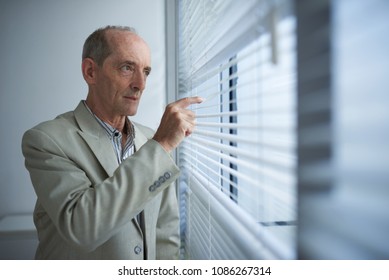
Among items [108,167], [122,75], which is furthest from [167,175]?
[122,75]

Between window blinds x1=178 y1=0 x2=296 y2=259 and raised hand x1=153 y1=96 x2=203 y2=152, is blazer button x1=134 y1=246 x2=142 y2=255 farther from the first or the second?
raised hand x1=153 y1=96 x2=203 y2=152

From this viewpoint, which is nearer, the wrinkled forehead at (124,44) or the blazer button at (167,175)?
the blazer button at (167,175)

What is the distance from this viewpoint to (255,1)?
691 mm

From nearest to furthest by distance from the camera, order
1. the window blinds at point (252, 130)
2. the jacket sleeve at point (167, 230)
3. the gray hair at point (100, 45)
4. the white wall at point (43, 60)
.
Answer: the window blinds at point (252, 130), the gray hair at point (100, 45), the jacket sleeve at point (167, 230), the white wall at point (43, 60)

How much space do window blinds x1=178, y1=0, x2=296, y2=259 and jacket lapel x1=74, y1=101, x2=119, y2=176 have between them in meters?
0.32

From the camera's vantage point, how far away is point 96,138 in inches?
45.1

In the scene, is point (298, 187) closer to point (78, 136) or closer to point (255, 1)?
point (255, 1)

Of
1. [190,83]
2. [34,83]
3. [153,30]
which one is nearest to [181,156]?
[190,83]

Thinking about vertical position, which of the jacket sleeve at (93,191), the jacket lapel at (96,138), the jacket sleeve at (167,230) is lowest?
the jacket sleeve at (167,230)

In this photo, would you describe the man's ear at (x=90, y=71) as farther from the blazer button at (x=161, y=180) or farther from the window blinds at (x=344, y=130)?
the window blinds at (x=344, y=130)

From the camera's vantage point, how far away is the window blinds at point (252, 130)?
600 millimetres

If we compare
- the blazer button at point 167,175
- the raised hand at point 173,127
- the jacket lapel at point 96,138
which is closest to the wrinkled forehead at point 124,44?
the jacket lapel at point 96,138

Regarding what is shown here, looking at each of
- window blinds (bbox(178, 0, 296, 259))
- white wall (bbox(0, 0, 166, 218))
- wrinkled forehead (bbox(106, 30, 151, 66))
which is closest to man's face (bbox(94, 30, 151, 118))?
wrinkled forehead (bbox(106, 30, 151, 66))
